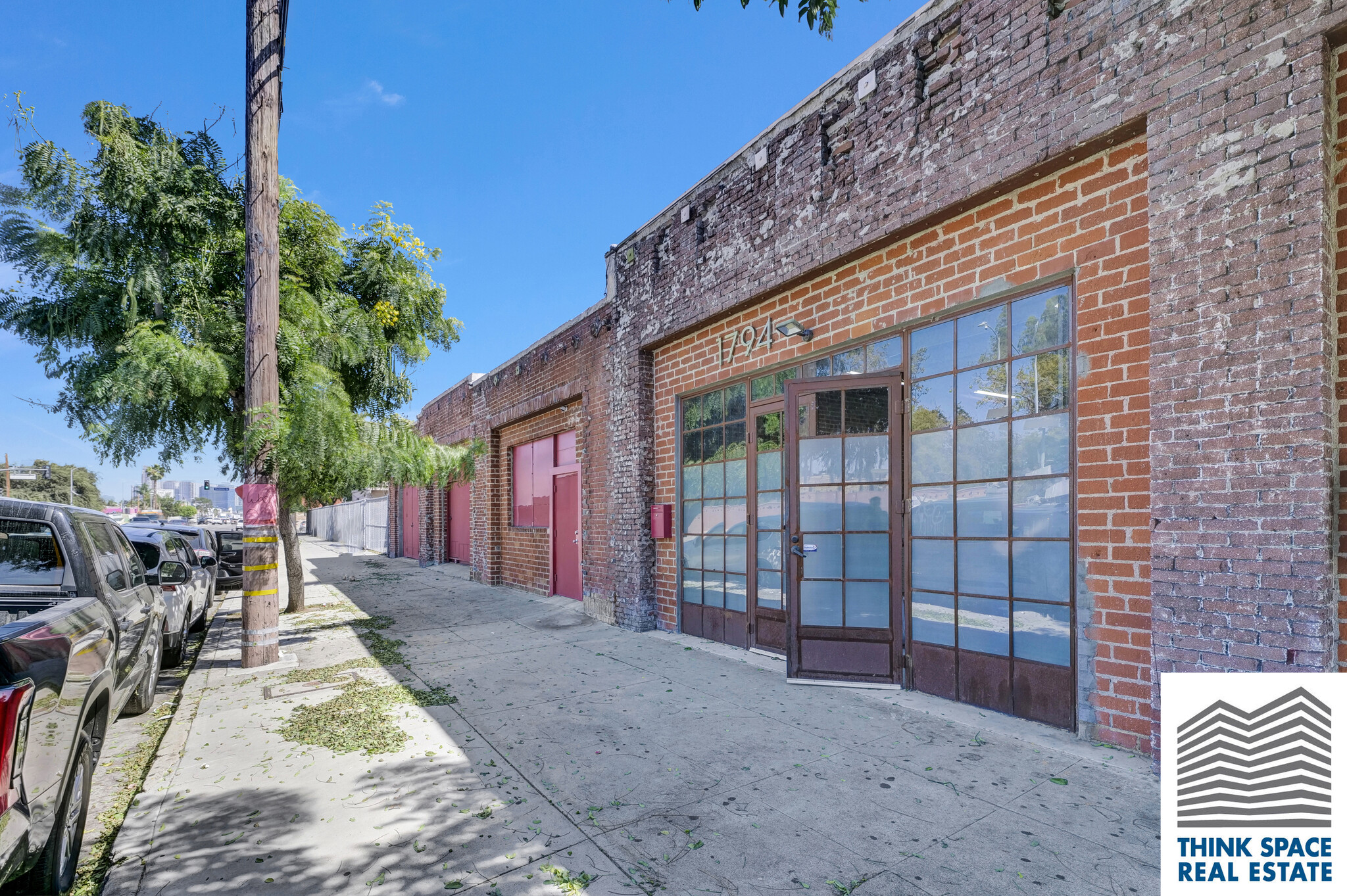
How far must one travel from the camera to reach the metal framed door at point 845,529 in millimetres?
5258

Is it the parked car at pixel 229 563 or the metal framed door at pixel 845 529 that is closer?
the metal framed door at pixel 845 529

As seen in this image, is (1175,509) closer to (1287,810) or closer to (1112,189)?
(1287,810)

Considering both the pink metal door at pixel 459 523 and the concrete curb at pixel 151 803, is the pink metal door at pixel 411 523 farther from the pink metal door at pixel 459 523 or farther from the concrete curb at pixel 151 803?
the concrete curb at pixel 151 803

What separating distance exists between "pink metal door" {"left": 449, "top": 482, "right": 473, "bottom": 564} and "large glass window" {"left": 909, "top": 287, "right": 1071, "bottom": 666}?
41.5 ft

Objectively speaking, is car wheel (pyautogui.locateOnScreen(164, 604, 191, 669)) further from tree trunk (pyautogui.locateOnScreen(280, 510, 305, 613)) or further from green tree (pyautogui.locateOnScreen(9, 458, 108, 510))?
green tree (pyautogui.locateOnScreen(9, 458, 108, 510))

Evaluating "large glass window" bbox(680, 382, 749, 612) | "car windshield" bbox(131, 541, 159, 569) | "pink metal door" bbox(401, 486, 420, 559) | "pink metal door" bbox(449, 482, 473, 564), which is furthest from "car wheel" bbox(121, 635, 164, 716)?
"pink metal door" bbox(401, 486, 420, 559)

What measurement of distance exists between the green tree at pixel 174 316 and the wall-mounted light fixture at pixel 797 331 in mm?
4654

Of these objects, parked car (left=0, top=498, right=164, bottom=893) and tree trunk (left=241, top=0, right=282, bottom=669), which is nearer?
parked car (left=0, top=498, right=164, bottom=893)

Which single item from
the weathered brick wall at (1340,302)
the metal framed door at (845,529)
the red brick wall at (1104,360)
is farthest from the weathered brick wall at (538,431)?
the weathered brick wall at (1340,302)

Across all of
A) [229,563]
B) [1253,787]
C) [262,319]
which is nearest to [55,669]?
[1253,787]

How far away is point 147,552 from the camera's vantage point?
288 inches

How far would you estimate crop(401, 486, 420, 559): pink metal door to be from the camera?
63.5 ft

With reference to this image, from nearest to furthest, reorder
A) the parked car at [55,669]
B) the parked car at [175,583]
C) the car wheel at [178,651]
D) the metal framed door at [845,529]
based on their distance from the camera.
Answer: the parked car at [55,669]
the metal framed door at [845,529]
the parked car at [175,583]
the car wheel at [178,651]

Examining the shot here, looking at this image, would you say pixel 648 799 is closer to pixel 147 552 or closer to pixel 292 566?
pixel 147 552
